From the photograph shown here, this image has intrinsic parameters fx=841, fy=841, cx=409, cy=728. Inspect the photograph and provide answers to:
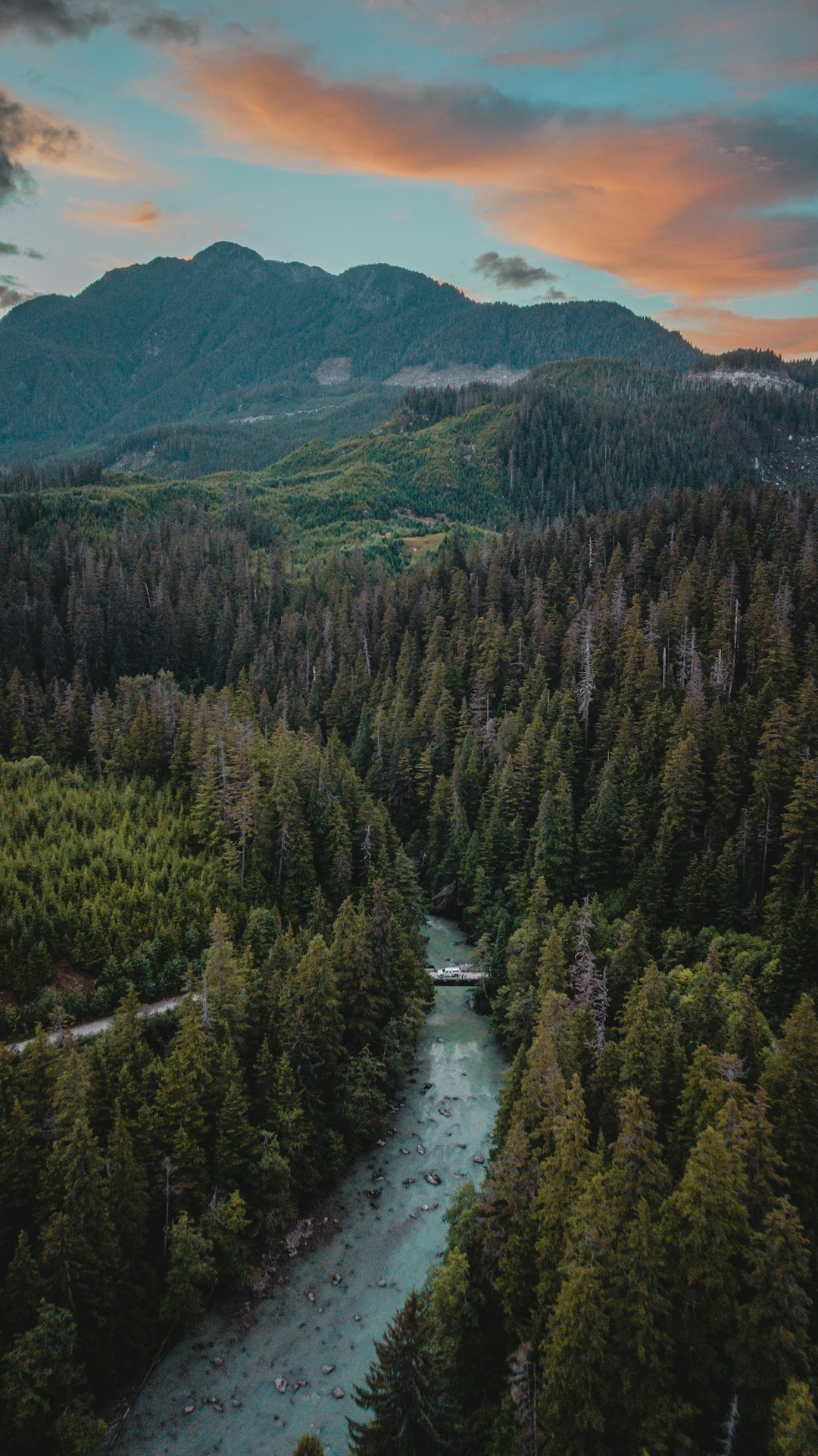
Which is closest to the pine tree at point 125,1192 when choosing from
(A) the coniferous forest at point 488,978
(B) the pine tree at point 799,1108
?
(A) the coniferous forest at point 488,978

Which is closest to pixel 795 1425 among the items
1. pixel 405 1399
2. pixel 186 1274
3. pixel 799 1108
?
pixel 405 1399

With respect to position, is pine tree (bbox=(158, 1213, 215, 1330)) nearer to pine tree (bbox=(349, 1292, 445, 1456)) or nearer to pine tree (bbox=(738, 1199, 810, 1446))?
pine tree (bbox=(349, 1292, 445, 1456))

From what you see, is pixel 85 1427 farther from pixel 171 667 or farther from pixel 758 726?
pixel 171 667

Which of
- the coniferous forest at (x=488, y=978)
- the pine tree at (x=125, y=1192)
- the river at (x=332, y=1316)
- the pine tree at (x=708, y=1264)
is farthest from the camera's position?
the pine tree at (x=125, y=1192)

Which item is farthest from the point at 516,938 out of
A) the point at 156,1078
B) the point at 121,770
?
the point at 121,770

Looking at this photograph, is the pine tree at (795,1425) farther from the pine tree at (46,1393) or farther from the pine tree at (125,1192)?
the pine tree at (125,1192)

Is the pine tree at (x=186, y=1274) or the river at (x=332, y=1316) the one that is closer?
the river at (x=332, y=1316)
